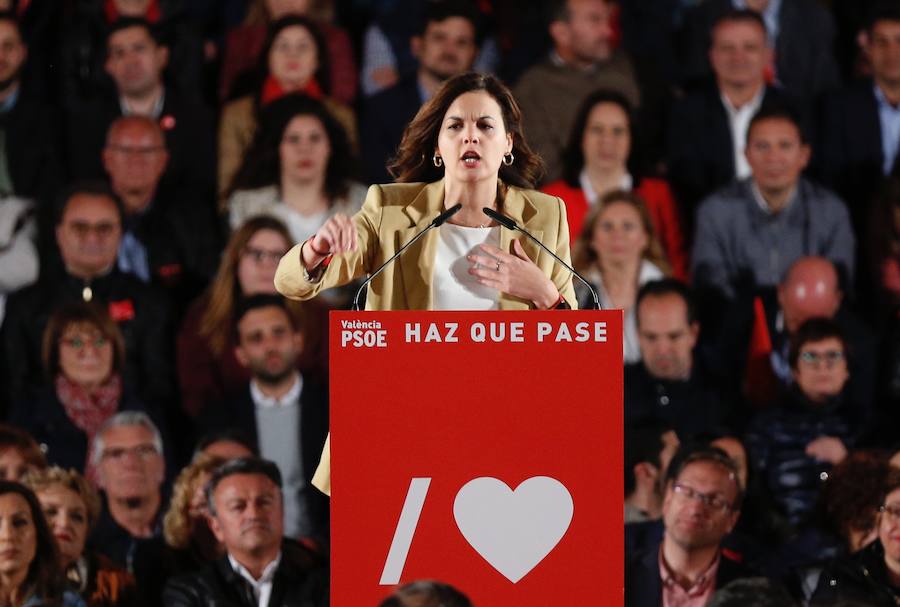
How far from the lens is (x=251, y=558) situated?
4824 millimetres

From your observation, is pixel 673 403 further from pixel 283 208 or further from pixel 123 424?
pixel 123 424

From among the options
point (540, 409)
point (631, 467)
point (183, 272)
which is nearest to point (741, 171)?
point (631, 467)

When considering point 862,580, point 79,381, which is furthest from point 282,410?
point 862,580

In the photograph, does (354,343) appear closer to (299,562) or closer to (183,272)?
(299,562)

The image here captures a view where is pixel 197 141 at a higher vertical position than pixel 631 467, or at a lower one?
higher

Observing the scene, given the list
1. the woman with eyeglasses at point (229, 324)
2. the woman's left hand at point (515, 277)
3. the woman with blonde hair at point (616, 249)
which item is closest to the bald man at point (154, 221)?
the woman with eyeglasses at point (229, 324)

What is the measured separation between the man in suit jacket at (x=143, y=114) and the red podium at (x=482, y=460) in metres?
3.69

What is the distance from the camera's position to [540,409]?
10.6 feet

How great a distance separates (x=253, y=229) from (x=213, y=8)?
1.82 meters

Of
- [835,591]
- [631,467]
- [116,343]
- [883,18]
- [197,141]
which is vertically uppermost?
[883,18]

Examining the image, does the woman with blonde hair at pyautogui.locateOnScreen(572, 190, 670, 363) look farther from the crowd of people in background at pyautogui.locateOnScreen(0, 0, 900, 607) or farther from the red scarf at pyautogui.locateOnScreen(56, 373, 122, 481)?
the red scarf at pyautogui.locateOnScreen(56, 373, 122, 481)

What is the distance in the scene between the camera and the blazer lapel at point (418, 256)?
3467 mm

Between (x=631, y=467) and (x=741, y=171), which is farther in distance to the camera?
(x=741, y=171)

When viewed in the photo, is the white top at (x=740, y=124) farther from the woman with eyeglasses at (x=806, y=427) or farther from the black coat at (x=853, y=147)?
the woman with eyeglasses at (x=806, y=427)
